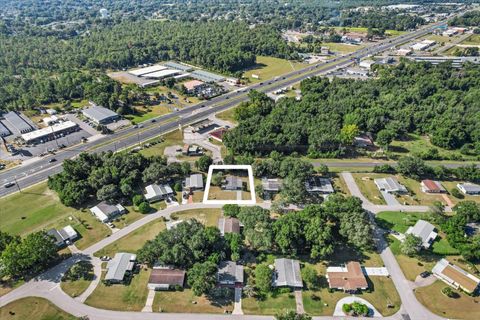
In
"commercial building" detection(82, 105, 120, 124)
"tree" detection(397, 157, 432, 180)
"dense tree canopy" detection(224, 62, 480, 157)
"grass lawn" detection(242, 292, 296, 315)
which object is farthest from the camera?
"commercial building" detection(82, 105, 120, 124)

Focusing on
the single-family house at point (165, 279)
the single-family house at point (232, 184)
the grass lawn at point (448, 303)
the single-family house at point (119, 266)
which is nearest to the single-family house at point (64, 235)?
the single-family house at point (119, 266)

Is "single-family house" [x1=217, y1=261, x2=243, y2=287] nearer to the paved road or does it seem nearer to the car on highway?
the paved road

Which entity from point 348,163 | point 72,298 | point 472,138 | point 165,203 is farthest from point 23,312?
point 472,138

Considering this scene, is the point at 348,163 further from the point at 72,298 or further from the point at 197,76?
the point at 197,76

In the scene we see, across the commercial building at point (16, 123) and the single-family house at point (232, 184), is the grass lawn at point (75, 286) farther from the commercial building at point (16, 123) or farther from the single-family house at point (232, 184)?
the commercial building at point (16, 123)

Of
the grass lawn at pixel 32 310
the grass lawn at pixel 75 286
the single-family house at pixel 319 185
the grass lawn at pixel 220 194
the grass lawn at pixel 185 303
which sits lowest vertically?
the grass lawn at pixel 32 310

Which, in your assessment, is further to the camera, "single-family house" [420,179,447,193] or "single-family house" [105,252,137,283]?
"single-family house" [420,179,447,193]

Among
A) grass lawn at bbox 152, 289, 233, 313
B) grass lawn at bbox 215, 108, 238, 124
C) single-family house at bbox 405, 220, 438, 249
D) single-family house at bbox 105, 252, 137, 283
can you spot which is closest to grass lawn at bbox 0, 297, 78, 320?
single-family house at bbox 105, 252, 137, 283
